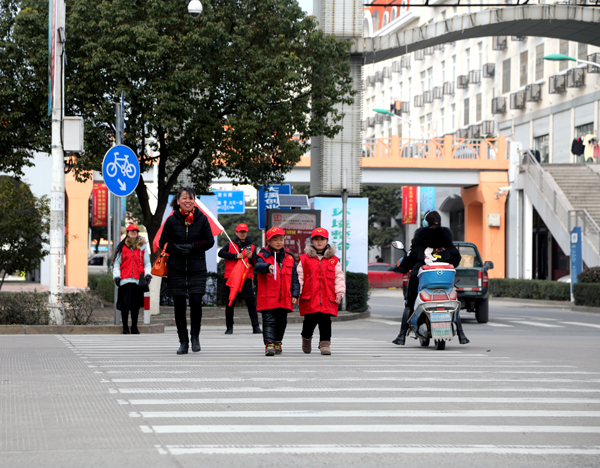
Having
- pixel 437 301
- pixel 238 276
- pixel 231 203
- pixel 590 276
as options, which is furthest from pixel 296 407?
pixel 231 203

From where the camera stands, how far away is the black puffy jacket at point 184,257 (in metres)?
10.3

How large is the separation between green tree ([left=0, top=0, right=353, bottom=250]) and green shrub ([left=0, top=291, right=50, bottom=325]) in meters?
4.54

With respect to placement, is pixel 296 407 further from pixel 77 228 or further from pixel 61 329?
pixel 77 228

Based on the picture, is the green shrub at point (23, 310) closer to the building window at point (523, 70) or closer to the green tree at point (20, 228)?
the green tree at point (20, 228)

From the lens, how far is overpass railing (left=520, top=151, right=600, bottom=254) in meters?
33.0

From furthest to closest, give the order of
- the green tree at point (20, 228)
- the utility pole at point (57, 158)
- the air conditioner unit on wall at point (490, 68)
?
the air conditioner unit on wall at point (490, 68)
the green tree at point (20, 228)
the utility pole at point (57, 158)

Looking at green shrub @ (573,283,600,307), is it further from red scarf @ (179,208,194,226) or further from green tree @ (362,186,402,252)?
green tree @ (362,186,402,252)

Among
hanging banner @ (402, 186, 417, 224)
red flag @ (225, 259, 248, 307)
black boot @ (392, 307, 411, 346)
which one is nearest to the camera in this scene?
red flag @ (225, 259, 248, 307)

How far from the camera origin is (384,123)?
83.4 metres

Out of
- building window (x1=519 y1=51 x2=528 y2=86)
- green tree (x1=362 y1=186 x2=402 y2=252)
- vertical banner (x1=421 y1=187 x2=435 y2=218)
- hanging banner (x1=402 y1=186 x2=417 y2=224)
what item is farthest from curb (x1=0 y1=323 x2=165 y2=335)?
green tree (x1=362 y1=186 x2=402 y2=252)

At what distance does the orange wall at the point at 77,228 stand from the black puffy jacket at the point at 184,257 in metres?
30.7

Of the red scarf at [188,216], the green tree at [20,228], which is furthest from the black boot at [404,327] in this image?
the green tree at [20,228]

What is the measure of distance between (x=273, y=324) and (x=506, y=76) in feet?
154

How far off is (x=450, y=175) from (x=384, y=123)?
4179 centimetres
